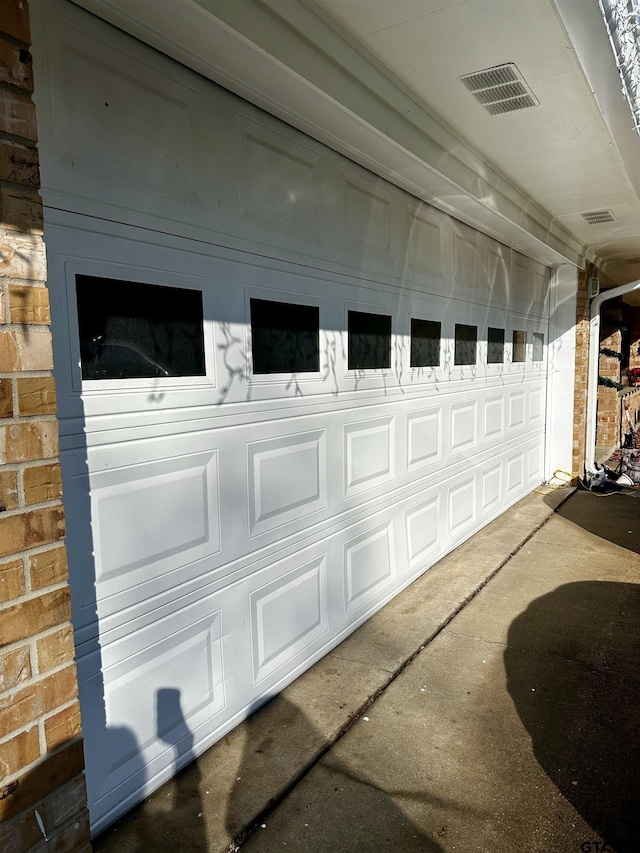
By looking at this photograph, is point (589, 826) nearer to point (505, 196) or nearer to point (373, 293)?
point (373, 293)

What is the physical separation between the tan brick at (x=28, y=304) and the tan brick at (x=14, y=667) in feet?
2.67

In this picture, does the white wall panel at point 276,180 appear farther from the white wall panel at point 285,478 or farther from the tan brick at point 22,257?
the tan brick at point 22,257

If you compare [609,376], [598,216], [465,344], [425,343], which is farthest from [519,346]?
[609,376]

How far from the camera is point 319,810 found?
2043mm

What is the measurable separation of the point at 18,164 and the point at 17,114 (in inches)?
4.6

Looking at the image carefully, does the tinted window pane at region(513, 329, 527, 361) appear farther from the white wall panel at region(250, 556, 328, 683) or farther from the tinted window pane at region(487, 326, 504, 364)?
the white wall panel at region(250, 556, 328, 683)

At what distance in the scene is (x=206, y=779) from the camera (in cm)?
219

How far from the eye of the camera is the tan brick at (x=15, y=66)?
4.30 feet

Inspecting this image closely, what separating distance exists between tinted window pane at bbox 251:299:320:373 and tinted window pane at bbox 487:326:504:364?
2729 mm

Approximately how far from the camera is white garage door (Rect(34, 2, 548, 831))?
1819 mm

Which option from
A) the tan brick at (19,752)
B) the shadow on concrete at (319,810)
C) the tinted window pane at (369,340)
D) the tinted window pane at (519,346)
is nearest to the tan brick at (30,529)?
the tan brick at (19,752)

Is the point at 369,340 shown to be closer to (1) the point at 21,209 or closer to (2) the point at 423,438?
(2) the point at 423,438

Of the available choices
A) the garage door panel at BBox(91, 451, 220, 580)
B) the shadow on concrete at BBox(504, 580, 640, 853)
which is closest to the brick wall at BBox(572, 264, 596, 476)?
the shadow on concrete at BBox(504, 580, 640, 853)

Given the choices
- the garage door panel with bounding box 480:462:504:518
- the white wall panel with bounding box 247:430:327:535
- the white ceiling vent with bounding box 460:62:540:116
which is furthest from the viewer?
the garage door panel with bounding box 480:462:504:518
